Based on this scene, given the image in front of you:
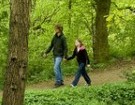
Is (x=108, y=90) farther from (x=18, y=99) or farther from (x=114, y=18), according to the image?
(x=18, y=99)

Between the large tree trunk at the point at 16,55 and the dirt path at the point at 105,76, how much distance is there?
1048cm

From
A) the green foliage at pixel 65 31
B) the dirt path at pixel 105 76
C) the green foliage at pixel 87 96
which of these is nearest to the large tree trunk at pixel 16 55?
the green foliage at pixel 87 96

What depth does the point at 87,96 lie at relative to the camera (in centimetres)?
1282

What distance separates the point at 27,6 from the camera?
574 centimetres

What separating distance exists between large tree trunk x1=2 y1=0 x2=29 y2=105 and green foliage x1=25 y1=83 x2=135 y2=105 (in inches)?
232

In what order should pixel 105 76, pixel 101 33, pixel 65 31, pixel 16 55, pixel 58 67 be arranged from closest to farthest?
pixel 16 55 < pixel 58 67 < pixel 105 76 < pixel 101 33 < pixel 65 31

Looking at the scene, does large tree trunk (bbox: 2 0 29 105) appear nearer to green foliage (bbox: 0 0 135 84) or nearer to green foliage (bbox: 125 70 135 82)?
green foliage (bbox: 125 70 135 82)

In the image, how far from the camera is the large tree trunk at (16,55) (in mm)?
5695

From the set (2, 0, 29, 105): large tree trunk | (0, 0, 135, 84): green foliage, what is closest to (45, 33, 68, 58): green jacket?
(0, 0, 135, 84): green foliage

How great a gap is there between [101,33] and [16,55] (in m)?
15.4

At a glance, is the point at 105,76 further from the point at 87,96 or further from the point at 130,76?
the point at 87,96

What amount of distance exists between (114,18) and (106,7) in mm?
11218

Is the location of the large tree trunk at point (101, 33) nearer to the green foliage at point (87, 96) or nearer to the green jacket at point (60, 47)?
the green jacket at point (60, 47)

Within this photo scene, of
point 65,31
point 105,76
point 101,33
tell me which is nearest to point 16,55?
point 105,76
